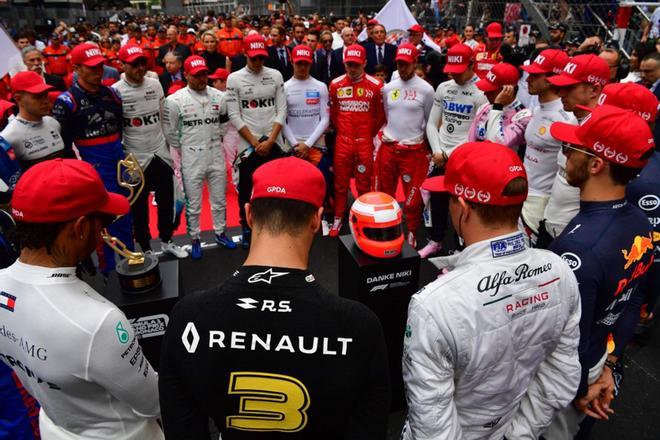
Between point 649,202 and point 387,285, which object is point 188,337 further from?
point 649,202

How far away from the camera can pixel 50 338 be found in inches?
54.9

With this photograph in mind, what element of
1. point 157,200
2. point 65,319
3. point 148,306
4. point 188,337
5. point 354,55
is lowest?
point 157,200

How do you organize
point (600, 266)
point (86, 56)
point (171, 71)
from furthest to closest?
point (171, 71), point (86, 56), point (600, 266)

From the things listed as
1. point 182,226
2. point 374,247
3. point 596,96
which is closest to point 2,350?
point 374,247

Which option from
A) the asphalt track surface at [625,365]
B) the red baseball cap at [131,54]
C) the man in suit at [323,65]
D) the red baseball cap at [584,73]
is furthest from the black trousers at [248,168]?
the man in suit at [323,65]

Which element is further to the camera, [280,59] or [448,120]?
[280,59]

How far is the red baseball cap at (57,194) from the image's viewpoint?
1.46 metres

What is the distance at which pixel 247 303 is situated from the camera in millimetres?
1146

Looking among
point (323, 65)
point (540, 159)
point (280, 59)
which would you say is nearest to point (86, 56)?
point (540, 159)

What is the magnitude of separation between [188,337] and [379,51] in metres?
7.56

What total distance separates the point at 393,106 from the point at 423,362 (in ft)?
12.6

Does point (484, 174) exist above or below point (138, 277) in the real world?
above

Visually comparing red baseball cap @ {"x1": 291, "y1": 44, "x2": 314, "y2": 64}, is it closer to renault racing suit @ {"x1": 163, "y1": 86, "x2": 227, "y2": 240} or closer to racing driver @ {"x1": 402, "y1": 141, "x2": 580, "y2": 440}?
renault racing suit @ {"x1": 163, "y1": 86, "x2": 227, "y2": 240}

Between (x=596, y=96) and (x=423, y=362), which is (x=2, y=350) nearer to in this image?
(x=423, y=362)
